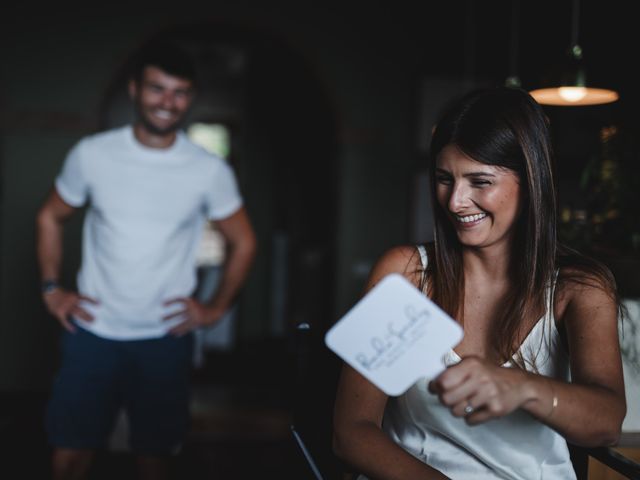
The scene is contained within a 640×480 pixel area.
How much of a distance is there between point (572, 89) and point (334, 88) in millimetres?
2448

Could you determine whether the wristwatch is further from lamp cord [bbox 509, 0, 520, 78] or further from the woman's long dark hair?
lamp cord [bbox 509, 0, 520, 78]

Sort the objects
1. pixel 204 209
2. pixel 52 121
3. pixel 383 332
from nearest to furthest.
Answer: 1. pixel 383 332
2. pixel 204 209
3. pixel 52 121

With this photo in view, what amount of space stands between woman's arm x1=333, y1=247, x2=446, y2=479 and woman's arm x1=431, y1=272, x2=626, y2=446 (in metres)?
0.31

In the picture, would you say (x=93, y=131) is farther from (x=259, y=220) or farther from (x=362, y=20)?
(x=259, y=220)

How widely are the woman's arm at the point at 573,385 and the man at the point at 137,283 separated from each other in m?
1.34

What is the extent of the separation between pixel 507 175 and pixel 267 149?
663 centimetres

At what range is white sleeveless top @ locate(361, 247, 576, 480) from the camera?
1.44 m

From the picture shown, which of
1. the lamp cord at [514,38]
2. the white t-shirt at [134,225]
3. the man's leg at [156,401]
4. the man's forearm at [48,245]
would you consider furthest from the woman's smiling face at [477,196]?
the lamp cord at [514,38]

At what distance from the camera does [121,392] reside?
240 cm

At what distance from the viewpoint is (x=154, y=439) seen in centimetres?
241

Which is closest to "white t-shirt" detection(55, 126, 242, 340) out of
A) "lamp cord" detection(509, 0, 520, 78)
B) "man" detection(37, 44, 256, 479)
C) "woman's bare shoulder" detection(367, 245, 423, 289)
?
"man" detection(37, 44, 256, 479)

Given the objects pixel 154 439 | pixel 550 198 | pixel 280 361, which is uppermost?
pixel 550 198

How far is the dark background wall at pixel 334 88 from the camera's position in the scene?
4676mm

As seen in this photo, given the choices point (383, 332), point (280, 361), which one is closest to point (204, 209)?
point (383, 332)
